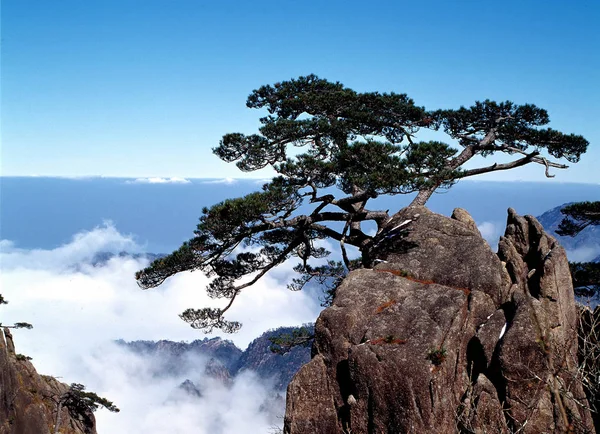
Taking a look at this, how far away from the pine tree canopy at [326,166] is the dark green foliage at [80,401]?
13365 mm

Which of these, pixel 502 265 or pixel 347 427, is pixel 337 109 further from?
pixel 347 427

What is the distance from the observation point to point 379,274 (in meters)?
14.9

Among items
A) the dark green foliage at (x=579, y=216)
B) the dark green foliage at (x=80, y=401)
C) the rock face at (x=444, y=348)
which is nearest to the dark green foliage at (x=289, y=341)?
the rock face at (x=444, y=348)

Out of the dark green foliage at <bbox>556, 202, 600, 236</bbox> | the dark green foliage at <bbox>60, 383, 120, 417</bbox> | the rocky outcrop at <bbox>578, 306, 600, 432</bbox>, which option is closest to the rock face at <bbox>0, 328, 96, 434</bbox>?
the dark green foliage at <bbox>60, 383, 120, 417</bbox>

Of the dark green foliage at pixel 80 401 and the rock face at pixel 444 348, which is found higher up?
the rock face at pixel 444 348

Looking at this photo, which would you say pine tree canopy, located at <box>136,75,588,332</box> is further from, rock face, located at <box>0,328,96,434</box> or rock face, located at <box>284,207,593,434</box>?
rock face, located at <box>0,328,96,434</box>

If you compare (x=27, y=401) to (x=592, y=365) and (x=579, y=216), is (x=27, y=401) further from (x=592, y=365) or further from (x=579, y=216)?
(x=579, y=216)

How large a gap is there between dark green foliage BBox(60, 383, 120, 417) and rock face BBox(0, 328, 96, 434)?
1.44 ft

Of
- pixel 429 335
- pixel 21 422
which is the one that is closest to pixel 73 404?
pixel 21 422

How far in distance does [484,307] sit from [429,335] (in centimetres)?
206

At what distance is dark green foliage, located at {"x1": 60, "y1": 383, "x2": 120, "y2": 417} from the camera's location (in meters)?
28.5

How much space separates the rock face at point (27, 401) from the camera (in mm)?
23328

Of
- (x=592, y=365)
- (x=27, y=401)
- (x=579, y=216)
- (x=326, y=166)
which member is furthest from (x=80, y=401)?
(x=579, y=216)

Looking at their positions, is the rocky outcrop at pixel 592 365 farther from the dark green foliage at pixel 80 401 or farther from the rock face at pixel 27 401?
the dark green foliage at pixel 80 401
